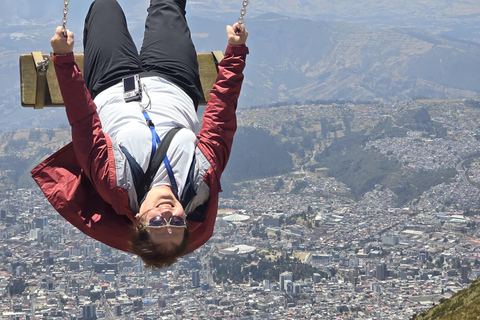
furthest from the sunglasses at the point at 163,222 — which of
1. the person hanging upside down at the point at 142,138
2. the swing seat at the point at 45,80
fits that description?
the swing seat at the point at 45,80

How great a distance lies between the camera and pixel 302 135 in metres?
137

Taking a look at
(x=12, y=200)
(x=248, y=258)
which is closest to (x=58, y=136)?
(x=12, y=200)

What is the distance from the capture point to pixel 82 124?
3209 millimetres

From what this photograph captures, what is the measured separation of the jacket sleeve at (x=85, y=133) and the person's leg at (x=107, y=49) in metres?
0.46

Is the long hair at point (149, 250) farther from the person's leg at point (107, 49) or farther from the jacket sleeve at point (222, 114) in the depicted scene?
the person's leg at point (107, 49)

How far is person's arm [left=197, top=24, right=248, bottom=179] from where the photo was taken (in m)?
3.42

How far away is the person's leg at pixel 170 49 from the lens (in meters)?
3.80

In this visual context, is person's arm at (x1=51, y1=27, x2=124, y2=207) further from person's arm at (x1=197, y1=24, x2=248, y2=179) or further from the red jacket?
person's arm at (x1=197, y1=24, x2=248, y2=179)

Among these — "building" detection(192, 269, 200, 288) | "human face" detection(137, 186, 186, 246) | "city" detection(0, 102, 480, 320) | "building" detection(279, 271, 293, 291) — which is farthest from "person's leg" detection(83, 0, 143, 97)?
"building" detection(192, 269, 200, 288)

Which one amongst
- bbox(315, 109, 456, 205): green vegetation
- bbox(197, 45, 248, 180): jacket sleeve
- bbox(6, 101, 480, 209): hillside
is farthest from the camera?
bbox(6, 101, 480, 209): hillside

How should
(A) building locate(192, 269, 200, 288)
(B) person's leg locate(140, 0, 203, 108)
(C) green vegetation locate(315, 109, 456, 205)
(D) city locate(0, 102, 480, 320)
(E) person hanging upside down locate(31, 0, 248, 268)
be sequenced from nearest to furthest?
(E) person hanging upside down locate(31, 0, 248, 268)
(B) person's leg locate(140, 0, 203, 108)
(D) city locate(0, 102, 480, 320)
(A) building locate(192, 269, 200, 288)
(C) green vegetation locate(315, 109, 456, 205)

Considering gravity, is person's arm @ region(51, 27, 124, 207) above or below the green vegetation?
above

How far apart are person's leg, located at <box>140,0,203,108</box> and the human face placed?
2.73 ft

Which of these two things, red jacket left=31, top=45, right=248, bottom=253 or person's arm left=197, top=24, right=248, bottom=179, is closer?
red jacket left=31, top=45, right=248, bottom=253
